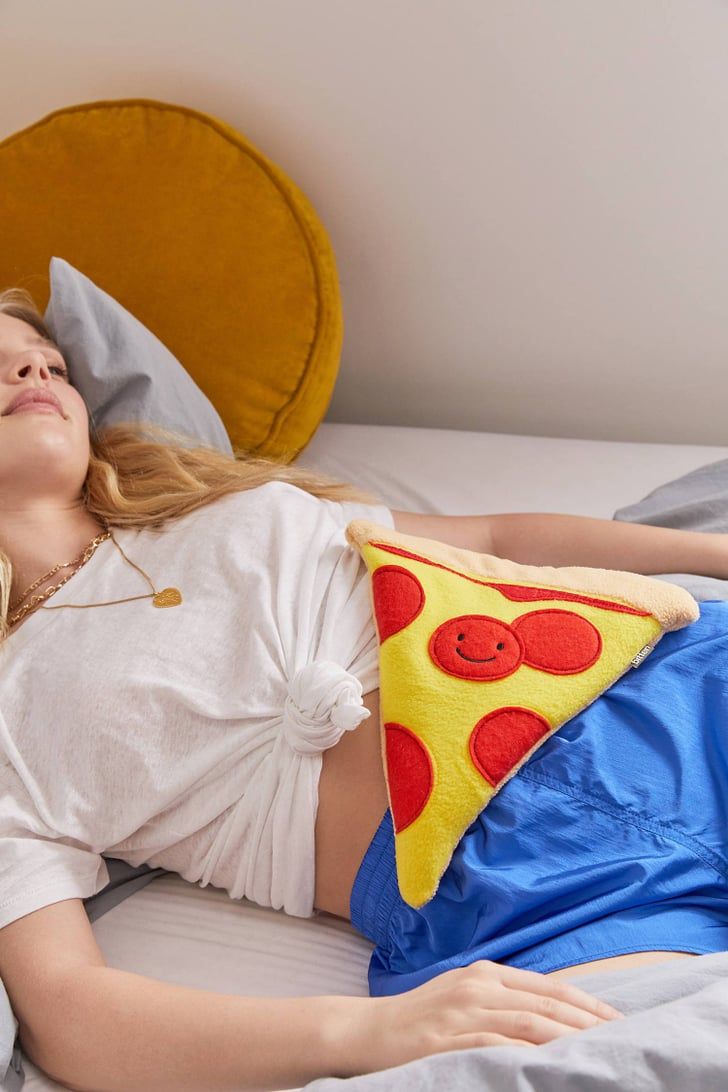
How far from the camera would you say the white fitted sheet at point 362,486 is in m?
0.85

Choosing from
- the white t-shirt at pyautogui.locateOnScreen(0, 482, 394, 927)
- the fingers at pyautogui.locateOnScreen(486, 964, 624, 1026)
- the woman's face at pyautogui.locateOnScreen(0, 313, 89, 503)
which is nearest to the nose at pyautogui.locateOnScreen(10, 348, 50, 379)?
the woman's face at pyautogui.locateOnScreen(0, 313, 89, 503)

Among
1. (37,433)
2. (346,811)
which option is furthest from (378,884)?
(37,433)

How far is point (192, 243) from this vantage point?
1454mm

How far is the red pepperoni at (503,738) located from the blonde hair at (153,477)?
1.32ft

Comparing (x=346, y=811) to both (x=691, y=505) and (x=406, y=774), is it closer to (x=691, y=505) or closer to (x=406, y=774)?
(x=406, y=774)

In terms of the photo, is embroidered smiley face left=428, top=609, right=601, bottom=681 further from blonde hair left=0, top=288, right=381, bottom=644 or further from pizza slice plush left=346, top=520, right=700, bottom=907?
blonde hair left=0, top=288, right=381, bottom=644

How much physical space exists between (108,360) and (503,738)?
0.74 meters

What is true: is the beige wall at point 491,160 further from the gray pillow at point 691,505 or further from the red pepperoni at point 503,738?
the red pepperoni at point 503,738

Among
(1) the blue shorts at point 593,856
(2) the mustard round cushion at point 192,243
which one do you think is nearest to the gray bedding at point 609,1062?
(1) the blue shorts at point 593,856

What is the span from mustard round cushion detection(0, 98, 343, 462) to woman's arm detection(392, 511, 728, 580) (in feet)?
1.37

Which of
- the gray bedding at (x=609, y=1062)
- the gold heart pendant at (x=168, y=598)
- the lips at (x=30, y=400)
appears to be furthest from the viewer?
the lips at (x=30, y=400)

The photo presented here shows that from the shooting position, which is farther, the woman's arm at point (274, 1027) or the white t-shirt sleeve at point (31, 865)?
the white t-shirt sleeve at point (31, 865)

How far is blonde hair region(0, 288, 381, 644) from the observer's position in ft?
3.59

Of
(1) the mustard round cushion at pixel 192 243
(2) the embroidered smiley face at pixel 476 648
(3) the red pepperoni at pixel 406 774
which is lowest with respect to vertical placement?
(3) the red pepperoni at pixel 406 774
